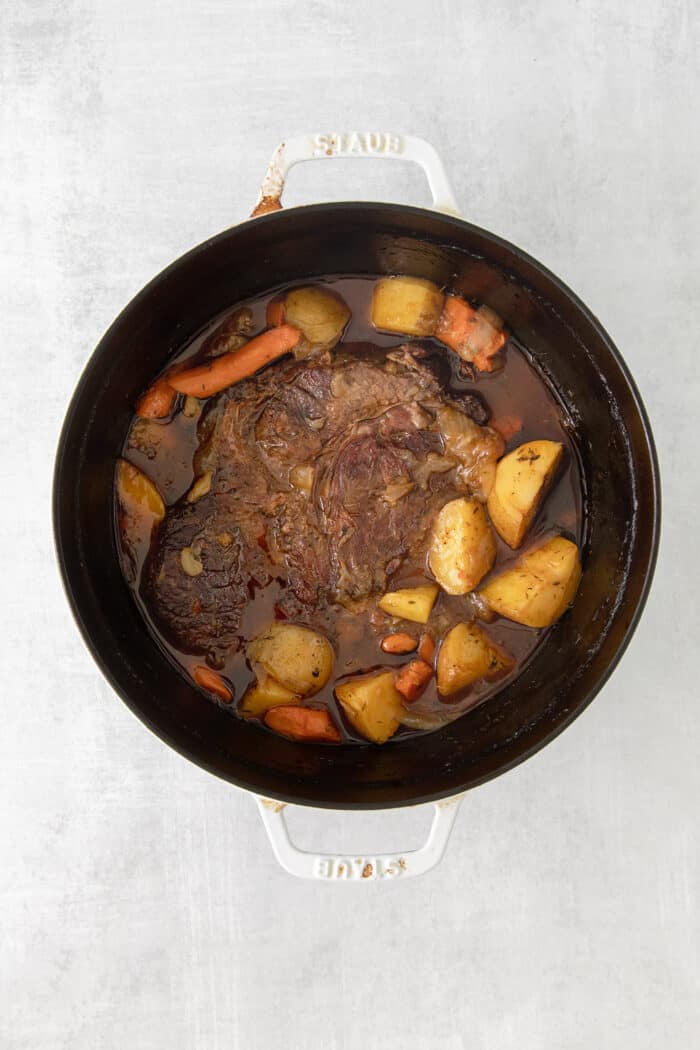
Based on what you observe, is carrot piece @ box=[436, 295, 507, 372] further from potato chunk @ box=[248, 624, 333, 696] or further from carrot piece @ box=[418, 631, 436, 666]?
potato chunk @ box=[248, 624, 333, 696]

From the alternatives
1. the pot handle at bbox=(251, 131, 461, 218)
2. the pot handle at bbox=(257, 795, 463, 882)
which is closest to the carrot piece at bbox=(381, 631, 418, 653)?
the pot handle at bbox=(257, 795, 463, 882)

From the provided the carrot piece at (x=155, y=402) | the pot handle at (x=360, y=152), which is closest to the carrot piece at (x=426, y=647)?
the carrot piece at (x=155, y=402)

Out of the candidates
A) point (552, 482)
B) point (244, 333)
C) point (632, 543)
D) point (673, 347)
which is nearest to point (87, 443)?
point (244, 333)

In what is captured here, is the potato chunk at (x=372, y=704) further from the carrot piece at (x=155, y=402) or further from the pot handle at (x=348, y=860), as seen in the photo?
the carrot piece at (x=155, y=402)

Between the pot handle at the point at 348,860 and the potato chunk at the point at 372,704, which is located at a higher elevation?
the potato chunk at the point at 372,704

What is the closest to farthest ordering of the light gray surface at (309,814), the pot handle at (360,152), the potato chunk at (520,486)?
1. the pot handle at (360,152)
2. the potato chunk at (520,486)
3. the light gray surface at (309,814)
